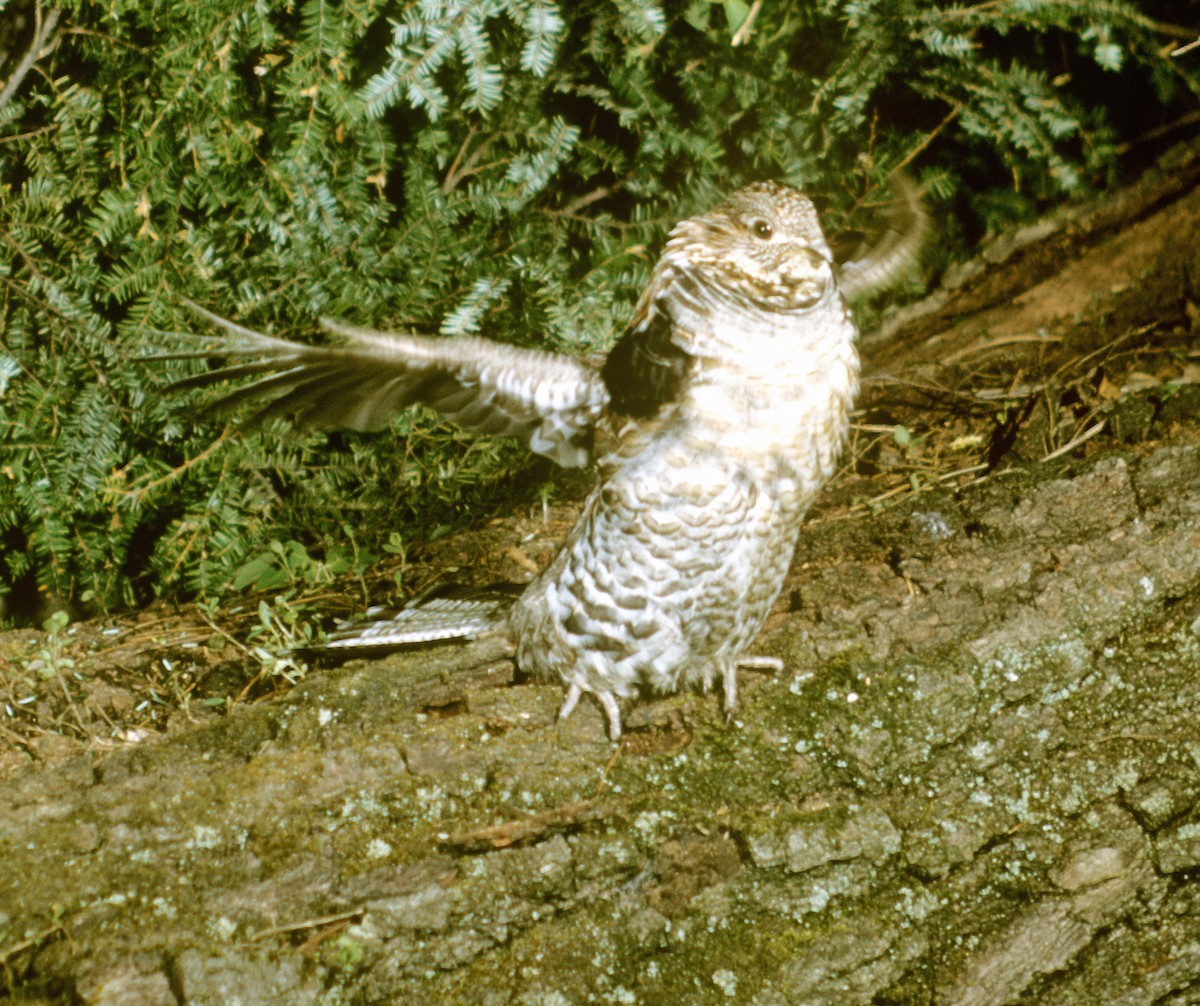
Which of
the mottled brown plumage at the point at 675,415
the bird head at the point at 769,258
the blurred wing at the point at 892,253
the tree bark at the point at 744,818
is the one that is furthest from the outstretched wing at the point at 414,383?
the blurred wing at the point at 892,253

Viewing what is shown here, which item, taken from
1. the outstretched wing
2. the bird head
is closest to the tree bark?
the outstretched wing

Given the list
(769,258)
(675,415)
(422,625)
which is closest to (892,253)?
(769,258)

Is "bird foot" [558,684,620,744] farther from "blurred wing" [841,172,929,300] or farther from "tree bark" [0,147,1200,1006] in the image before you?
"blurred wing" [841,172,929,300]

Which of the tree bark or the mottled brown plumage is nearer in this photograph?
the tree bark

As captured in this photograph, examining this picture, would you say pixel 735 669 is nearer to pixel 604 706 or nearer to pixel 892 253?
pixel 604 706

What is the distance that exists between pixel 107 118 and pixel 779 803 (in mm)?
2720

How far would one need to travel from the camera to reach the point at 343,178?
2621mm

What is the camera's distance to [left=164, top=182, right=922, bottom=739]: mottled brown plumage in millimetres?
2158

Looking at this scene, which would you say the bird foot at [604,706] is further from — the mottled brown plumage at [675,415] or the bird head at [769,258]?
the bird head at [769,258]

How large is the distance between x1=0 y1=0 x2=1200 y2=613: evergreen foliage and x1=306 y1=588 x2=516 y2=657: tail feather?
1.44 feet

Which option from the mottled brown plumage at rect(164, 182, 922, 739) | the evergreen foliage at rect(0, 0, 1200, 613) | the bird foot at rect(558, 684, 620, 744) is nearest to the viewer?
the mottled brown plumage at rect(164, 182, 922, 739)

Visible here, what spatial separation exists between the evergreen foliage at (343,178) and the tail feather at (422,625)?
1.44 ft

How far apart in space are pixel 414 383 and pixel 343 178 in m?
0.81

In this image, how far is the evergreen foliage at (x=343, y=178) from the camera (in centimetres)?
242
